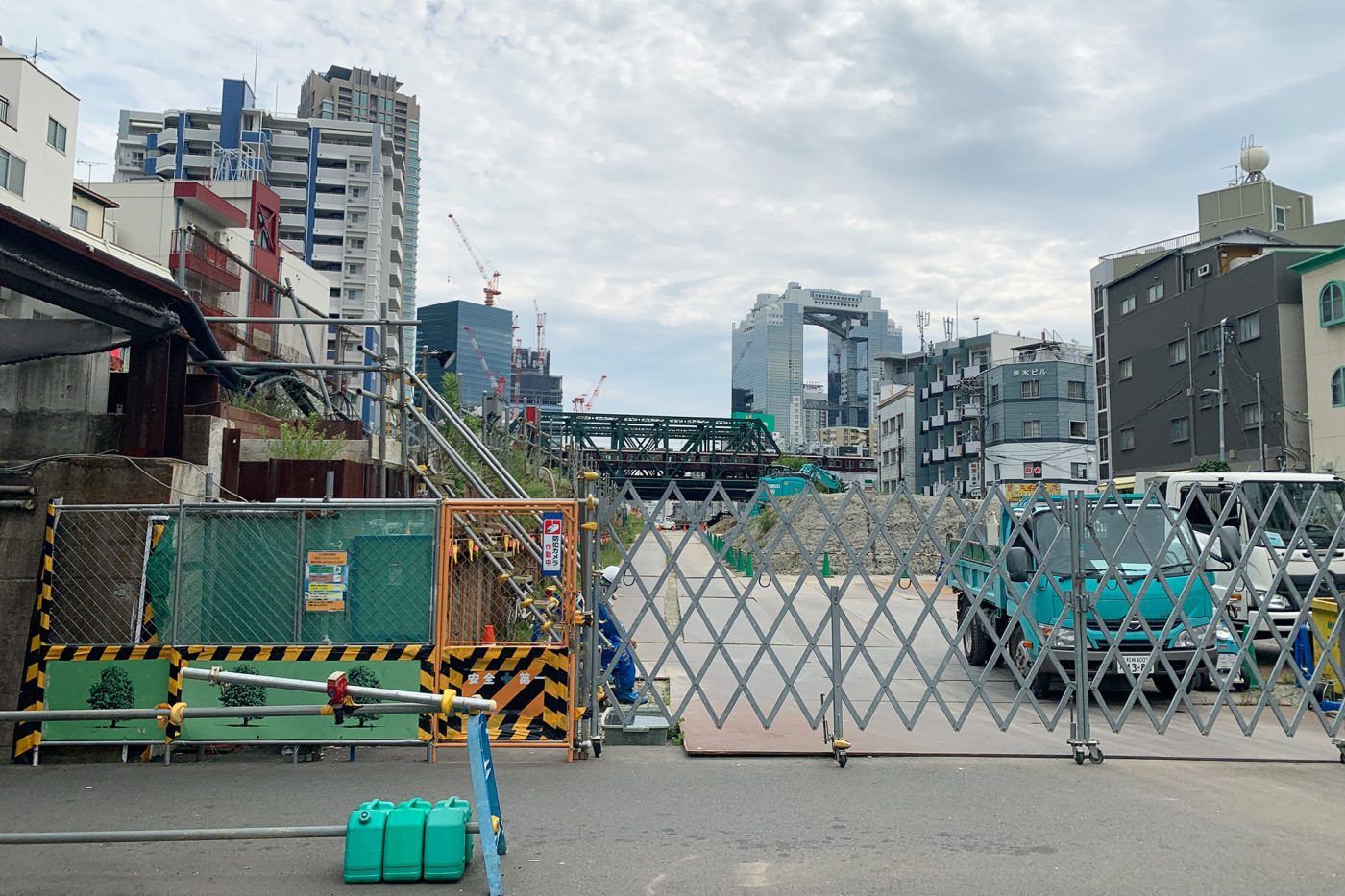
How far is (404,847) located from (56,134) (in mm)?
43268

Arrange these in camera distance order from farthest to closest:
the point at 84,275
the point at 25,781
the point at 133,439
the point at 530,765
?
the point at 133,439, the point at 84,275, the point at 530,765, the point at 25,781

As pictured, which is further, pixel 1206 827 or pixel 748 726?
pixel 748 726

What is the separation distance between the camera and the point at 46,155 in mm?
37281

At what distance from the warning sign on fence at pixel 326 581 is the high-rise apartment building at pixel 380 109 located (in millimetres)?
122779

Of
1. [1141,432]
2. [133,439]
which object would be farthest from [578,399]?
[133,439]

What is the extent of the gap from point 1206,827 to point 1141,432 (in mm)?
48108

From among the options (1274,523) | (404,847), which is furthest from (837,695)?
(1274,523)

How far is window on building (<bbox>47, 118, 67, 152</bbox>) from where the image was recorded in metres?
37.7

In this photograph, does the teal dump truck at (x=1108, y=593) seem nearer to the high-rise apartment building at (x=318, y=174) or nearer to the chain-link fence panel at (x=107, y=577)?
the chain-link fence panel at (x=107, y=577)

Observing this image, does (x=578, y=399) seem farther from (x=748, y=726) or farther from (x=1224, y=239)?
(x=748, y=726)

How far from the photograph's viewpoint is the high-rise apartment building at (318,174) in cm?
8194

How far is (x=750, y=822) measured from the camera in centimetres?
623

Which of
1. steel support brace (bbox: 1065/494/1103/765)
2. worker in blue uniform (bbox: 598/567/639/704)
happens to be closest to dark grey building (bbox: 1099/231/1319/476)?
steel support brace (bbox: 1065/494/1103/765)

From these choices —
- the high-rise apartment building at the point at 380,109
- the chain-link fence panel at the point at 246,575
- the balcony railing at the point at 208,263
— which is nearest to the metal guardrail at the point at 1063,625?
the chain-link fence panel at the point at 246,575
